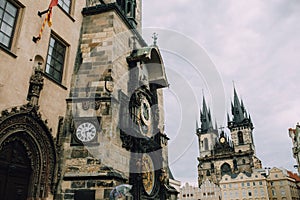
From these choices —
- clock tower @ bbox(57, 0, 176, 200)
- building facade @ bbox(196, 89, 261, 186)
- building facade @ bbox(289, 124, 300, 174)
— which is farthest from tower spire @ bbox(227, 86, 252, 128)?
clock tower @ bbox(57, 0, 176, 200)

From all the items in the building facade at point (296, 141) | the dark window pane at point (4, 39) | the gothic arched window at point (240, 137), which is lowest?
the dark window pane at point (4, 39)

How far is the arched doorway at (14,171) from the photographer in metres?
6.58

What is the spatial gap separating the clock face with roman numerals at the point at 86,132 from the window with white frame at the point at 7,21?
121 inches

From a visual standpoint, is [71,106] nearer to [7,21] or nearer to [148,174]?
[7,21]

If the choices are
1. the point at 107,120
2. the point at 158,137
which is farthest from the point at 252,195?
the point at 107,120

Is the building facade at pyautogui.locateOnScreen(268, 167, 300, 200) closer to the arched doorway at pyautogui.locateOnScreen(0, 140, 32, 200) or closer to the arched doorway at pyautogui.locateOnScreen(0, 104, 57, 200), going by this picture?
the arched doorway at pyautogui.locateOnScreen(0, 104, 57, 200)

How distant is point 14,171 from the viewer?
22.5 feet

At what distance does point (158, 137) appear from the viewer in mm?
11953

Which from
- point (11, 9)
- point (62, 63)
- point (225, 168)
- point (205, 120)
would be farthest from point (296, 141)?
point (205, 120)

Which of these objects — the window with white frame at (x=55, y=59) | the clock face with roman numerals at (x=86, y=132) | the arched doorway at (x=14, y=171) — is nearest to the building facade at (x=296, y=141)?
the clock face with roman numerals at (x=86, y=132)

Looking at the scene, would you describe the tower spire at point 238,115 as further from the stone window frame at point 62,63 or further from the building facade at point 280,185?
the stone window frame at point 62,63

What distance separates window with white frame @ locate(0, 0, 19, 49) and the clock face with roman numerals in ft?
10.0

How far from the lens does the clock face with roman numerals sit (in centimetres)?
804

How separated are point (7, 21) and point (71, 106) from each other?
10.2 ft
